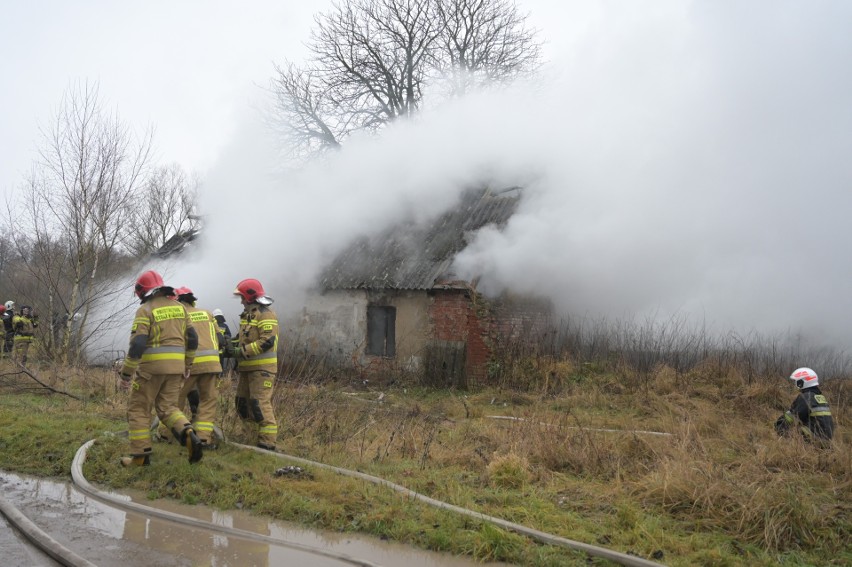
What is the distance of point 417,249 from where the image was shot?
1502cm

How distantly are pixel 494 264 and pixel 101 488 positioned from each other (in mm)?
9130

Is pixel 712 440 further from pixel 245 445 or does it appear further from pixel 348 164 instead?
pixel 348 164

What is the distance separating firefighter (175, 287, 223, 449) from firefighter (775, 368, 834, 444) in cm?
596

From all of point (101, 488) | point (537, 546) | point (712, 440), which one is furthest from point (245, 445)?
point (712, 440)

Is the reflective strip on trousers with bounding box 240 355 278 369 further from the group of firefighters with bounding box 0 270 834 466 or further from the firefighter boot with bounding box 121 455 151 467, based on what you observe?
the firefighter boot with bounding box 121 455 151 467

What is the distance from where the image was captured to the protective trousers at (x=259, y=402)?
6.71m

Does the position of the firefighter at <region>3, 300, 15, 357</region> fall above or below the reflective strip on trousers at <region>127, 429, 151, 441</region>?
above

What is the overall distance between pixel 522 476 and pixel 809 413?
3583mm

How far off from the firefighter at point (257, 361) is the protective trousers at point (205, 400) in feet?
1.28

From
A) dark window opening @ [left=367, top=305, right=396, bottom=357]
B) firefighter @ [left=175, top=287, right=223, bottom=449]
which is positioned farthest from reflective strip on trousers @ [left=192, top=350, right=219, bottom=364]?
dark window opening @ [left=367, top=305, right=396, bottom=357]

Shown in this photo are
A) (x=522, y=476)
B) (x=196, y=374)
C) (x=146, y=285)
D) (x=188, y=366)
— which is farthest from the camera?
(x=196, y=374)

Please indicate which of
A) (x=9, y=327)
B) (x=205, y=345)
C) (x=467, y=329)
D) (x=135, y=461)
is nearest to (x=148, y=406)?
(x=135, y=461)

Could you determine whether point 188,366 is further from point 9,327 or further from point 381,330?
point 9,327

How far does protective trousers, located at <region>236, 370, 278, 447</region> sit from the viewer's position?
6715mm
